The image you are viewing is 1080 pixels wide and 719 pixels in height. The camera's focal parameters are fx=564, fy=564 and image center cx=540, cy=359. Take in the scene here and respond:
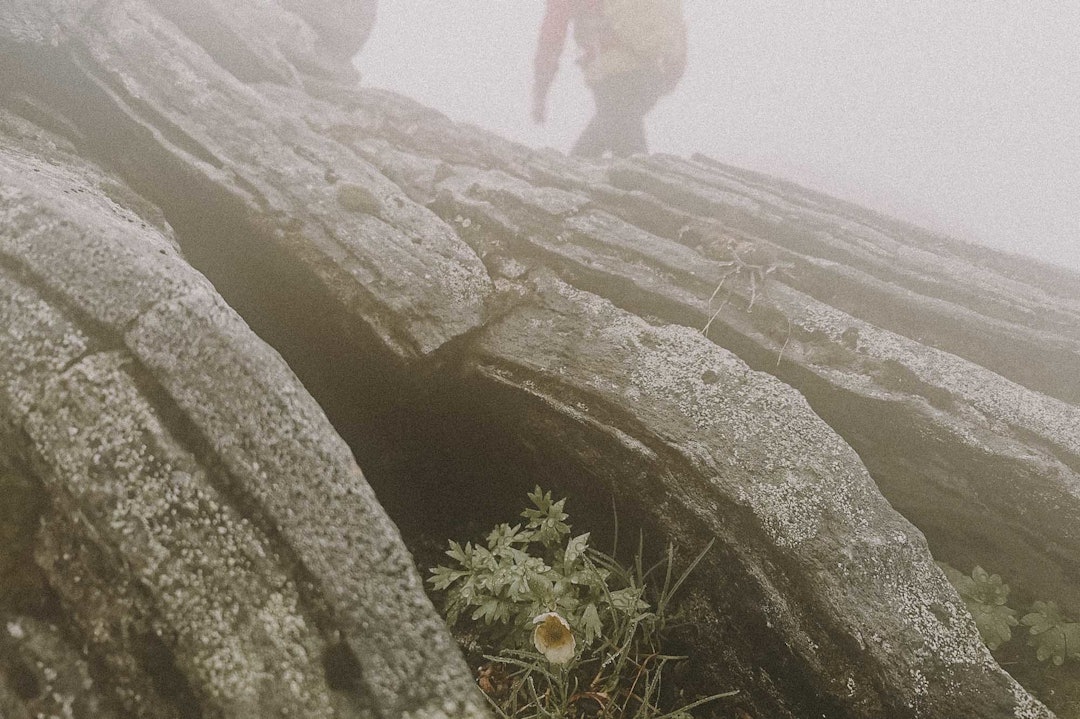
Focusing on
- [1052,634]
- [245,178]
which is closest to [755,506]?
[1052,634]

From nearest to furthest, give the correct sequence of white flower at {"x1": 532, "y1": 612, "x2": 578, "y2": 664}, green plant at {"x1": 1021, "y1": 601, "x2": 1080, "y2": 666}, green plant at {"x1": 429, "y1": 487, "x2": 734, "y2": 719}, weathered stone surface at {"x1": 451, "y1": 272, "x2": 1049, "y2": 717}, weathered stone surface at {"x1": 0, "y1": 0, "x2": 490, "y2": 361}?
white flower at {"x1": 532, "y1": 612, "x2": 578, "y2": 664}, weathered stone surface at {"x1": 451, "y1": 272, "x2": 1049, "y2": 717}, green plant at {"x1": 429, "y1": 487, "x2": 734, "y2": 719}, green plant at {"x1": 1021, "y1": 601, "x2": 1080, "y2": 666}, weathered stone surface at {"x1": 0, "y1": 0, "x2": 490, "y2": 361}

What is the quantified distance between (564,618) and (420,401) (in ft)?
7.27

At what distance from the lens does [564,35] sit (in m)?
13.2

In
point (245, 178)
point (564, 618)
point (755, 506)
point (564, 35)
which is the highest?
point (564, 35)

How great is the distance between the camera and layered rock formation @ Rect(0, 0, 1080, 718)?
123 inches

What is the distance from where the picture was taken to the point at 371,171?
675cm

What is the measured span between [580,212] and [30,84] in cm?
600

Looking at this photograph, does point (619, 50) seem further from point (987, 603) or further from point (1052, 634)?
point (1052, 634)

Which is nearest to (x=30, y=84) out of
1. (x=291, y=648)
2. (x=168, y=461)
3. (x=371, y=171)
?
(x=371, y=171)

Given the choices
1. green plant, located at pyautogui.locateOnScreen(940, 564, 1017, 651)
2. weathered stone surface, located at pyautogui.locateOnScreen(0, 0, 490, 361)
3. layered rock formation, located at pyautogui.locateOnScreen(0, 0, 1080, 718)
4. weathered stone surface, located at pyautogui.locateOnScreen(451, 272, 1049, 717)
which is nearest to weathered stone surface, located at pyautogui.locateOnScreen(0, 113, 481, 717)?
layered rock formation, located at pyautogui.locateOnScreen(0, 0, 1080, 718)

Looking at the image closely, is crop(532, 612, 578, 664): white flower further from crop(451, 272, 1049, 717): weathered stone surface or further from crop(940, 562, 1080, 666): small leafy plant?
crop(940, 562, 1080, 666): small leafy plant

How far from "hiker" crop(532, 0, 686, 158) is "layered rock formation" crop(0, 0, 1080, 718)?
6546mm

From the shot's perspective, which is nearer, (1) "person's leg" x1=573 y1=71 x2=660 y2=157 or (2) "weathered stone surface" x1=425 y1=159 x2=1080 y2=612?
(2) "weathered stone surface" x1=425 y1=159 x2=1080 y2=612

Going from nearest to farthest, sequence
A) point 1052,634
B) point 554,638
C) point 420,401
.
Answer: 1. point 554,638
2. point 1052,634
3. point 420,401
